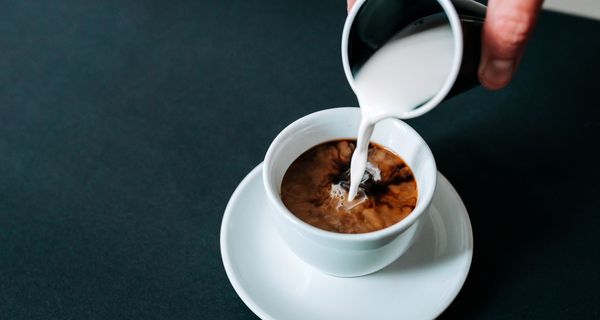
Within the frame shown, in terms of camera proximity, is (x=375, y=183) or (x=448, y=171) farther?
(x=448, y=171)

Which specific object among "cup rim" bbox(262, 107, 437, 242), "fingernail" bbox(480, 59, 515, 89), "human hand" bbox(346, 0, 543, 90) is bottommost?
"cup rim" bbox(262, 107, 437, 242)

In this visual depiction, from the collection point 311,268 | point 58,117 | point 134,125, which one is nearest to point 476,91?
point 311,268

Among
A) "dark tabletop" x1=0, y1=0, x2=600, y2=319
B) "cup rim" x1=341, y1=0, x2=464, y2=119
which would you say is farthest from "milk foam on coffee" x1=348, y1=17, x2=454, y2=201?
"dark tabletop" x1=0, y1=0, x2=600, y2=319

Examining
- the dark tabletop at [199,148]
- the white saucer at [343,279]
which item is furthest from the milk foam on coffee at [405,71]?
the dark tabletop at [199,148]

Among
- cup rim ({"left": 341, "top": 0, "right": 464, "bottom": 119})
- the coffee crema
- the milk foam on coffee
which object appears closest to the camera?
A: cup rim ({"left": 341, "top": 0, "right": 464, "bottom": 119})

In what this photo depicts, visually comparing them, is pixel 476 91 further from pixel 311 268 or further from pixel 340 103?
pixel 311 268

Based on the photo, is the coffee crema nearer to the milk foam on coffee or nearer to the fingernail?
the milk foam on coffee

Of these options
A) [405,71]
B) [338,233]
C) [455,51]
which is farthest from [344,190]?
[455,51]
